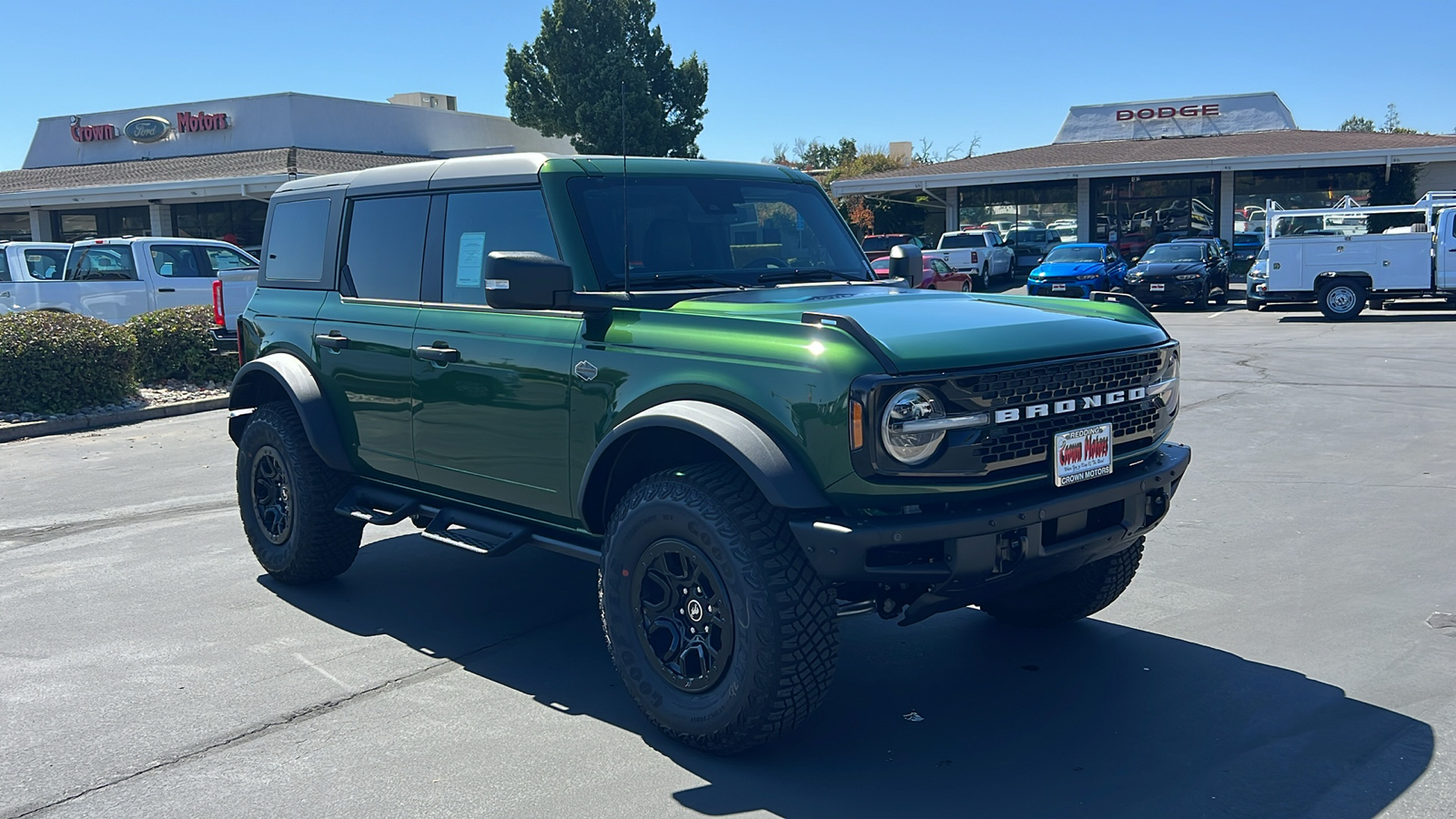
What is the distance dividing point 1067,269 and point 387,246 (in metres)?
23.6

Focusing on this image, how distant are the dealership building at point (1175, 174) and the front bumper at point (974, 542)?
31281mm

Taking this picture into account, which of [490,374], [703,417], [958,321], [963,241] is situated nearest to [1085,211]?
[963,241]

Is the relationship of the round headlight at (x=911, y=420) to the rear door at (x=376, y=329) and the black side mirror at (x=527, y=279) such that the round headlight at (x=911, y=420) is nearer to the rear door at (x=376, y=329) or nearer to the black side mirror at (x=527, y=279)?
the black side mirror at (x=527, y=279)

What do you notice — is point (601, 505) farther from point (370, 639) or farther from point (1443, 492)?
point (1443, 492)

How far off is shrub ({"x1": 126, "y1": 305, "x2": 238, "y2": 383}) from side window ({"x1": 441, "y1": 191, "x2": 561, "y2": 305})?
428 inches

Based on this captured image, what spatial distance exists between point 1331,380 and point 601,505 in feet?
39.0

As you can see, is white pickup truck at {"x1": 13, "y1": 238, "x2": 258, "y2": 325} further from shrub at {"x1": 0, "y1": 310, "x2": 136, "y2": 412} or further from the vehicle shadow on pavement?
the vehicle shadow on pavement

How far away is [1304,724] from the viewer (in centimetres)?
423

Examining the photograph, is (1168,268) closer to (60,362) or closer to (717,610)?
(60,362)

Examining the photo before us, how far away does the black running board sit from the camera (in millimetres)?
4852

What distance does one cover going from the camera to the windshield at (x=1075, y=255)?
27875 mm

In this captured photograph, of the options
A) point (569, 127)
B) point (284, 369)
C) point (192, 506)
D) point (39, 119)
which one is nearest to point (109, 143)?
point (39, 119)

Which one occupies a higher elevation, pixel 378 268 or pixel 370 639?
pixel 378 268

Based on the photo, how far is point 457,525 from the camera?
209 inches
